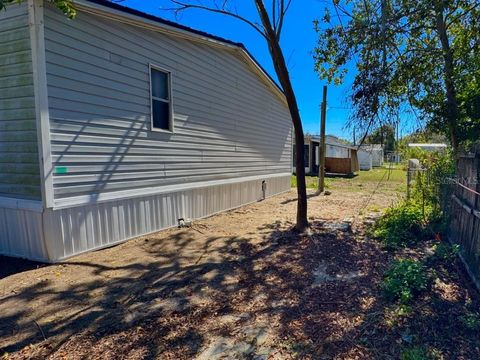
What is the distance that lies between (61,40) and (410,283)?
5.67 metres

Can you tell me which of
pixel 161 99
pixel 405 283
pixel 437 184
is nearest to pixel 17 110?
pixel 161 99

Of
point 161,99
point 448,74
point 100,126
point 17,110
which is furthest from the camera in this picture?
point 161,99

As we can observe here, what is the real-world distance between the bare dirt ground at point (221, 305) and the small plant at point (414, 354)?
0.22 ft

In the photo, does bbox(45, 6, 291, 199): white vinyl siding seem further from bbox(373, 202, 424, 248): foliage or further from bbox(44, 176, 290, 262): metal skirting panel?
bbox(373, 202, 424, 248): foliage

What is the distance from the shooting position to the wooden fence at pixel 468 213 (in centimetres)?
362

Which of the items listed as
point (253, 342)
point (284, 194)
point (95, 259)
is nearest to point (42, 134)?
point (95, 259)

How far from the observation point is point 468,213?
159 inches

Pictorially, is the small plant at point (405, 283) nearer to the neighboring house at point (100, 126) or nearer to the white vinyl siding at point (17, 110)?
the neighboring house at point (100, 126)

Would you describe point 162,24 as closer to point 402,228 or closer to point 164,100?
point 164,100

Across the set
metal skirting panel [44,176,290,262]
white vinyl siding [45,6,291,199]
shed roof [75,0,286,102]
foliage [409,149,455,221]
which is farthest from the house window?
foliage [409,149,455,221]

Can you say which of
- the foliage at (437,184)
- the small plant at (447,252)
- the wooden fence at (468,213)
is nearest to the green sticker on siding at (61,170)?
the wooden fence at (468,213)

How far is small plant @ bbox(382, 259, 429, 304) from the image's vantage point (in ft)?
10.9

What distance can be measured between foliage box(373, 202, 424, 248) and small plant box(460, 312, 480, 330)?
7.91ft

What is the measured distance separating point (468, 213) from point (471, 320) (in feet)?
5.72
